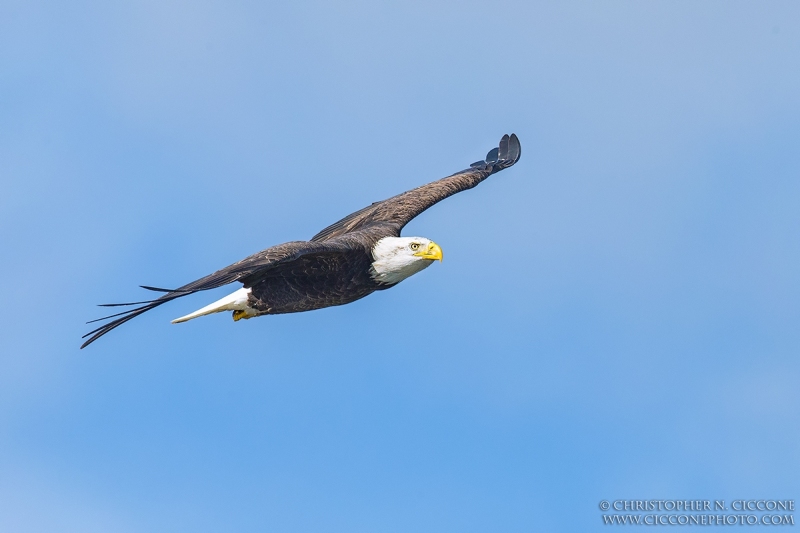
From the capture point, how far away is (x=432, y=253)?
1925 centimetres

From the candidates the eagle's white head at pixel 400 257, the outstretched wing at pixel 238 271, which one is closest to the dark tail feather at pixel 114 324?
the outstretched wing at pixel 238 271

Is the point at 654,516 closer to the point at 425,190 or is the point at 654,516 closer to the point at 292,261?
the point at 292,261

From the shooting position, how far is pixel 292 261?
18.7 meters

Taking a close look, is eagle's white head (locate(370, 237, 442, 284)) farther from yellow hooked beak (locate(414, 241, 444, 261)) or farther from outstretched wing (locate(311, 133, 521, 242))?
outstretched wing (locate(311, 133, 521, 242))

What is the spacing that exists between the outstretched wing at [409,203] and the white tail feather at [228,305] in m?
2.81

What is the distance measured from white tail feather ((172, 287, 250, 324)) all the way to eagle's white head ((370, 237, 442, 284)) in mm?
2114

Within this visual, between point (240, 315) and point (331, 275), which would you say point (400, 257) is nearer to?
point (331, 275)

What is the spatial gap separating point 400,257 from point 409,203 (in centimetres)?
364

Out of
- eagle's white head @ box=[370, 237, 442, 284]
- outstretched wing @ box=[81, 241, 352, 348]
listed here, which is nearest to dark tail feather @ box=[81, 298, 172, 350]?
outstretched wing @ box=[81, 241, 352, 348]

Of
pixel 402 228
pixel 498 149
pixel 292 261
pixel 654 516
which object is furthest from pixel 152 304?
pixel 498 149

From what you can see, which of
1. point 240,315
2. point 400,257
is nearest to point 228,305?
point 240,315

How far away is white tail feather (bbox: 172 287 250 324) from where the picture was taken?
19.7m

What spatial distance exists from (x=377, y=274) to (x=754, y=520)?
266 inches

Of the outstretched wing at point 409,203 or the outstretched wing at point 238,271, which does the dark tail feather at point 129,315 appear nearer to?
the outstretched wing at point 238,271
